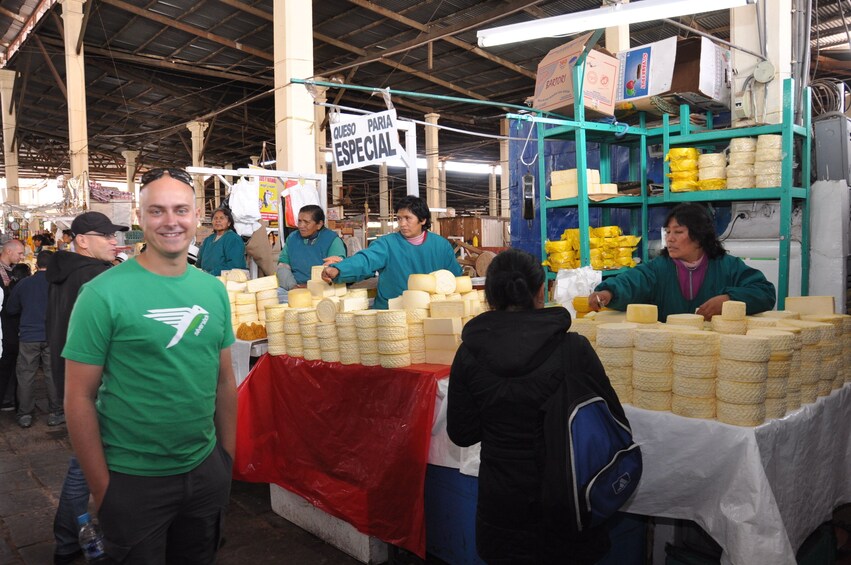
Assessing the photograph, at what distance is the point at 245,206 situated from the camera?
687 centimetres

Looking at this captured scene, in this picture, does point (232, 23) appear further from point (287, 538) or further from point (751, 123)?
point (287, 538)

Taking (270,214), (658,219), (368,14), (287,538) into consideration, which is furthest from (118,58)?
(287,538)

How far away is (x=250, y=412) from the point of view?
4113mm

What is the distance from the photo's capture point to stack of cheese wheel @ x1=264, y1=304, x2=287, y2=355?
4094mm

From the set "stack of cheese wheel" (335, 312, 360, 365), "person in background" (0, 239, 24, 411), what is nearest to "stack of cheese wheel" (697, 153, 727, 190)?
"stack of cheese wheel" (335, 312, 360, 365)

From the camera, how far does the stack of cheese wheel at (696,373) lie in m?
2.50

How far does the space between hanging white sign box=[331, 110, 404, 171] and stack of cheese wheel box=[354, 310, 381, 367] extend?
2265mm

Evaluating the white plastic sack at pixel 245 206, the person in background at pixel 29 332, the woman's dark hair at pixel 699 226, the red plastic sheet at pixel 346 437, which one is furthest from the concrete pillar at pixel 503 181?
the red plastic sheet at pixel 346 437

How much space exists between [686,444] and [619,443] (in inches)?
26.3

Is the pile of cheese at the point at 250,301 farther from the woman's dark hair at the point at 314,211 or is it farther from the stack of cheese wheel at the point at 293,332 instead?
the woman's dark hair at the point at 314,211

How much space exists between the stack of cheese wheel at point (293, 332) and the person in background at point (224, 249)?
8.81 feet

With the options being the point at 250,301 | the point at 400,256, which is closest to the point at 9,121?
the point at 250,301

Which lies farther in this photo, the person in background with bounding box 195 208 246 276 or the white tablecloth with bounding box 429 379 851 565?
the person in background with bounding box 195 208 246 276

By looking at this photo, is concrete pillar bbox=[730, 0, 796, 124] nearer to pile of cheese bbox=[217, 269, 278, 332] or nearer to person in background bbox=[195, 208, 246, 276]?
pile of cheese bbox=[217, 269, 278, 332]
